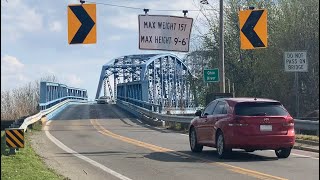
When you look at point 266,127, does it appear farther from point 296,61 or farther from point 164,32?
point 164,32

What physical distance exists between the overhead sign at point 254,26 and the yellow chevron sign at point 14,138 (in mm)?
9060

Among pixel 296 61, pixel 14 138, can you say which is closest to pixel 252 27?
pixel 296 61

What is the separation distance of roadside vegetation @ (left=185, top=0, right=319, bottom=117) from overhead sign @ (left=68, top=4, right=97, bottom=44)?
10451 millimetres

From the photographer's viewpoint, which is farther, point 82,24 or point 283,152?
point 82,24

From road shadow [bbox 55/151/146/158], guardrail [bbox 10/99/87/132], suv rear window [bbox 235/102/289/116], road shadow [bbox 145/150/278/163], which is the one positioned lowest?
road shadow [bbox 55/151/146/158]

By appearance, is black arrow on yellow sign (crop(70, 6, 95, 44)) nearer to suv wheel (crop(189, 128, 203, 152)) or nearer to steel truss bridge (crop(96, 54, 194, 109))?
suv wheel (crop(189, 128, 203, 152))

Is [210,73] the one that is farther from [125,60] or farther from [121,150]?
[125,60]

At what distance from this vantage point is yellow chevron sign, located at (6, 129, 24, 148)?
1408 centimetres

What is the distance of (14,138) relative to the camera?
14.2 metres

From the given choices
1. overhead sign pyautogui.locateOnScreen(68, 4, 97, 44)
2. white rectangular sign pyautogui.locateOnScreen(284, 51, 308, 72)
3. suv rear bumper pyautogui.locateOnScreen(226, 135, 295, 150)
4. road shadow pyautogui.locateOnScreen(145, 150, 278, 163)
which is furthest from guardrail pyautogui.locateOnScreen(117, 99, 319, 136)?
overhead sign pyautogui.locateOnScreen(68, 4, 97, 44)

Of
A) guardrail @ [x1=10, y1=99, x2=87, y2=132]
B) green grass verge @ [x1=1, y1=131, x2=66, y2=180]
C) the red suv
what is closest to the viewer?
green grass verge @ [x1=1, y1=131, x2=66, y2=180]

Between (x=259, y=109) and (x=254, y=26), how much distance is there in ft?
20.2

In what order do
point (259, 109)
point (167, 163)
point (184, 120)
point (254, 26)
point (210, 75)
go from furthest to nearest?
point (184, 120) → point (210, 75) → point (254, 26) → point (259, 109) → point (167, 163)

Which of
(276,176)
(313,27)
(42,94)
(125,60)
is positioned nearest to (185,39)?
(313,27)
